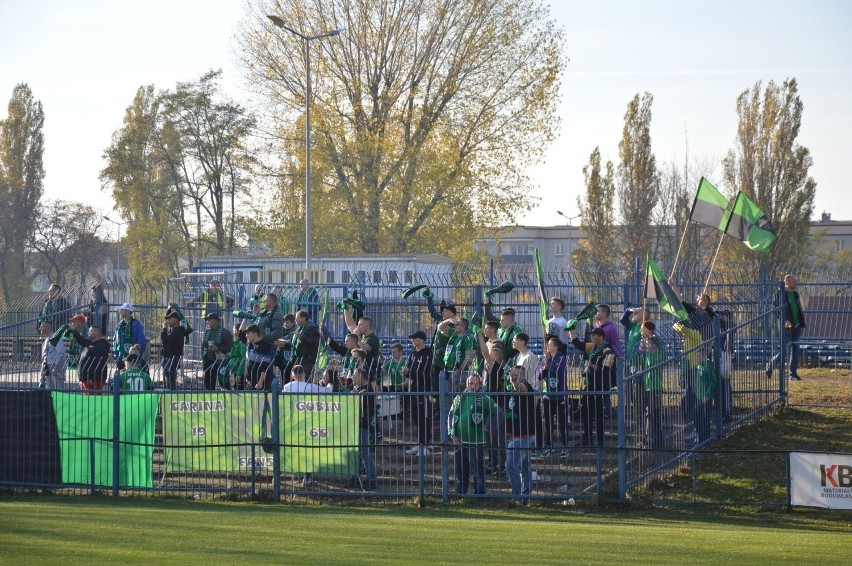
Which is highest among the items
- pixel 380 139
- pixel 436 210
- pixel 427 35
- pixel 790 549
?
pixel 427 35

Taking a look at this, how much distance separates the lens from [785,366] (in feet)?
58.7

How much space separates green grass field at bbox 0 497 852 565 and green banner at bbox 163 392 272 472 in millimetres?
643

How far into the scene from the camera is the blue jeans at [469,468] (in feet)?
43.5

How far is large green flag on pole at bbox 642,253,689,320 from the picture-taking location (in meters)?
14.6

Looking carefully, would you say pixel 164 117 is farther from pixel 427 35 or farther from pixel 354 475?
pixel 354 475

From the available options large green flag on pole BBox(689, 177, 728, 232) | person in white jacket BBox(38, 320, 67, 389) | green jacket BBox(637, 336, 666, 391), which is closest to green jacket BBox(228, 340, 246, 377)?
person in white jacket BBox(38, 320, 67, 389)

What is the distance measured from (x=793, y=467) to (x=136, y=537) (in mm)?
7430

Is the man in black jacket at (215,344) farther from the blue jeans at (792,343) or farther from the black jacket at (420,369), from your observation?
the blue jeans at (792,343)

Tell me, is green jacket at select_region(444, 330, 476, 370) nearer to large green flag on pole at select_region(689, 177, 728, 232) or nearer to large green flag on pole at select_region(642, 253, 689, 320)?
large green flag on pole at select_region(642, 253, 689, 320)

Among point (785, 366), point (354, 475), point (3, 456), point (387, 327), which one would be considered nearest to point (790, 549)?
point (354, 475)

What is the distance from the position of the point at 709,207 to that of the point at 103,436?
9.31 meters

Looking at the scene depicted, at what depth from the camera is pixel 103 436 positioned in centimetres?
1406

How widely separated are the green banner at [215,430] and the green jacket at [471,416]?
2374 mm

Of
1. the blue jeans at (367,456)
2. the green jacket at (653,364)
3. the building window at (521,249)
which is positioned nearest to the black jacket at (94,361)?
the blue jeans at (367,456)
